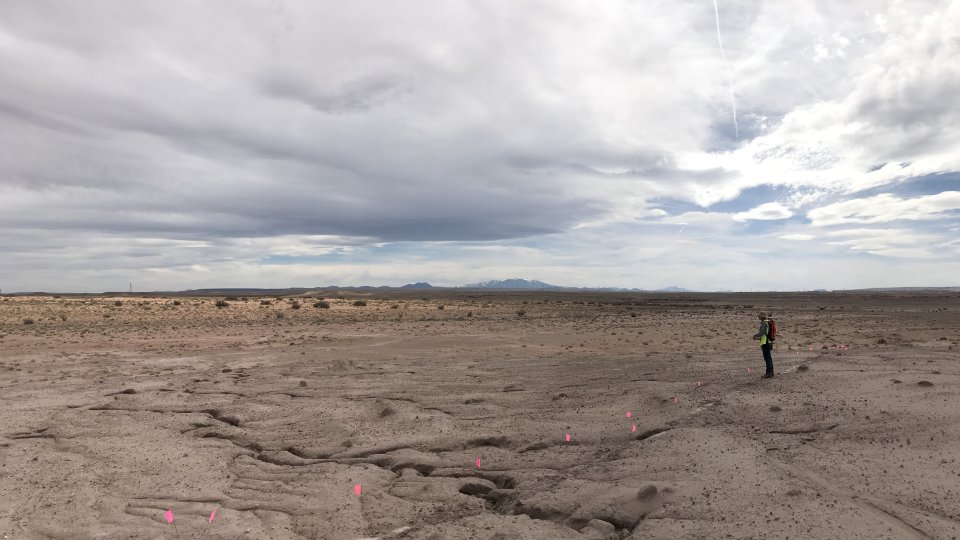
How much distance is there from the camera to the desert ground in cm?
597

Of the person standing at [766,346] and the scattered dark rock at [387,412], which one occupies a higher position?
the person standing at [766,346]

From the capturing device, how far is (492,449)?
8641mm

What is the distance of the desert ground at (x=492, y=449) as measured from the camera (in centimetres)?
597

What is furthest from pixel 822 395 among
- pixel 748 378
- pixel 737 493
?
pixel 737 493

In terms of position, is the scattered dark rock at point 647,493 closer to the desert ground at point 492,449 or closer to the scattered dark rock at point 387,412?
the desert ground at point 492,449

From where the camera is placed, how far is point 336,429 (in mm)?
10008

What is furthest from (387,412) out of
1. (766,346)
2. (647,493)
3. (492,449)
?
(766,346)

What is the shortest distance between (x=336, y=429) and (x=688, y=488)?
632 centimetres

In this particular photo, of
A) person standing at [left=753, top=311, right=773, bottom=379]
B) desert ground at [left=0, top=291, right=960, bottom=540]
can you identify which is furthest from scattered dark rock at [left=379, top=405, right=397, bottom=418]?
person standing at [left=753, top=311, right=773, bottom=379]

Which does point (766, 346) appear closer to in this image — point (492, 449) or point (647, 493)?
point (492, 449)

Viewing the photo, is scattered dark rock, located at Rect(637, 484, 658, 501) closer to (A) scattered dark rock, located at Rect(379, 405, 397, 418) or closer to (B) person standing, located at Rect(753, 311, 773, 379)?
(A) scattered dark rock, located at Rect(379, 405, 397, 418)

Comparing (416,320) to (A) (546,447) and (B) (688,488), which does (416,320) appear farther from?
(B) (688,488)

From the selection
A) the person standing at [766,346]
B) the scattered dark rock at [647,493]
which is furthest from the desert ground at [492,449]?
the person standing at [766,346]

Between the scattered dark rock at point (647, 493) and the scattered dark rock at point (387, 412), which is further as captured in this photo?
the scattered dark rock at point (387, 412)
